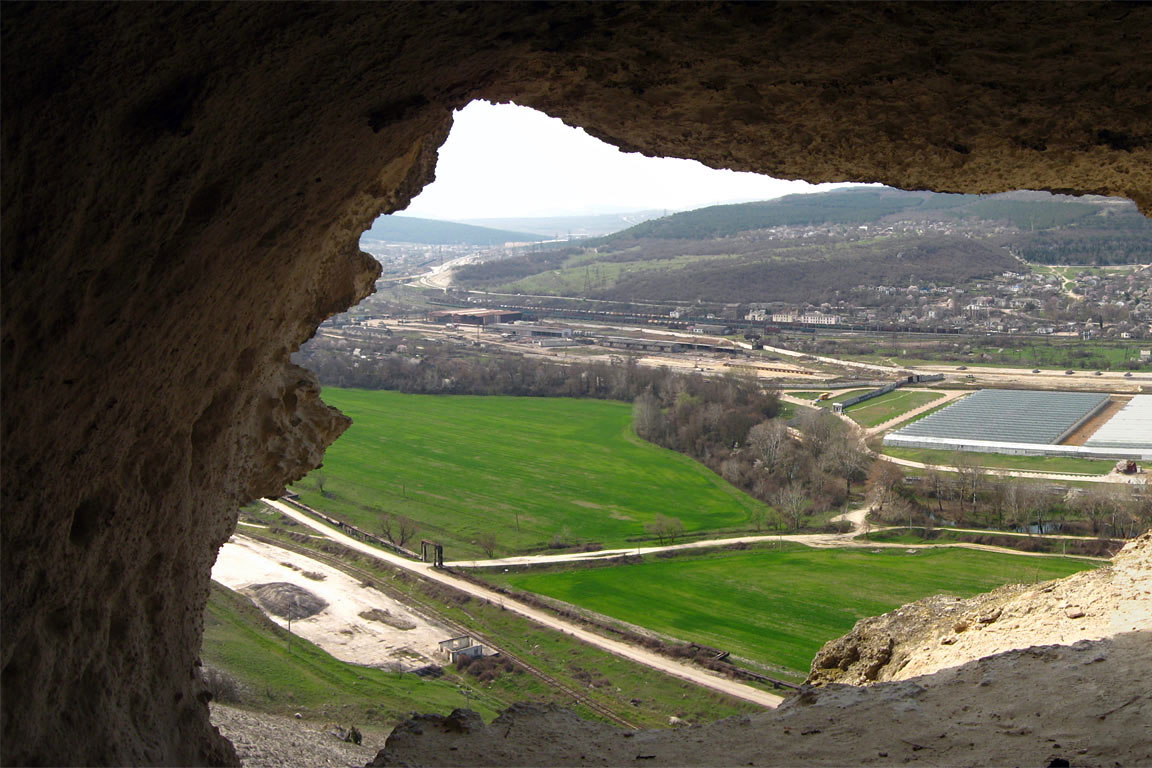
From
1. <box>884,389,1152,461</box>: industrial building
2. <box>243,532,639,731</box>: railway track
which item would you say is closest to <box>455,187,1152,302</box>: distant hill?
<box>884,389,1152,461</box>: industrial building

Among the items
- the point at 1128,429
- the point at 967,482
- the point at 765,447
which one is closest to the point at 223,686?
the point at 967,482

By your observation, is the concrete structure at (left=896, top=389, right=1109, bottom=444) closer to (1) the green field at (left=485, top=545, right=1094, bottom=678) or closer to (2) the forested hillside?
(1) the green field at (left=485, top=545, right=1094, bottom=678)

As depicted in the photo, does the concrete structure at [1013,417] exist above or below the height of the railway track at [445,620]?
above

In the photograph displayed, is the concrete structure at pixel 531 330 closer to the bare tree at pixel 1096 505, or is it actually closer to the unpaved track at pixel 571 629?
the unpaved track at pixel 571 629

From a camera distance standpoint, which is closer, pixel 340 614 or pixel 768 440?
pixel 340 614

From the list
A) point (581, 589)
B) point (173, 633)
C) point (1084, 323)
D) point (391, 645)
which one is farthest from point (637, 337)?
point (173, 633)

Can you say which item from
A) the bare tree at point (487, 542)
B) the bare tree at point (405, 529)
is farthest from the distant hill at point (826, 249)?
the bare tree at point (405, 529)

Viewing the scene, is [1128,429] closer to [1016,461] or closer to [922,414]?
[1016,461]
